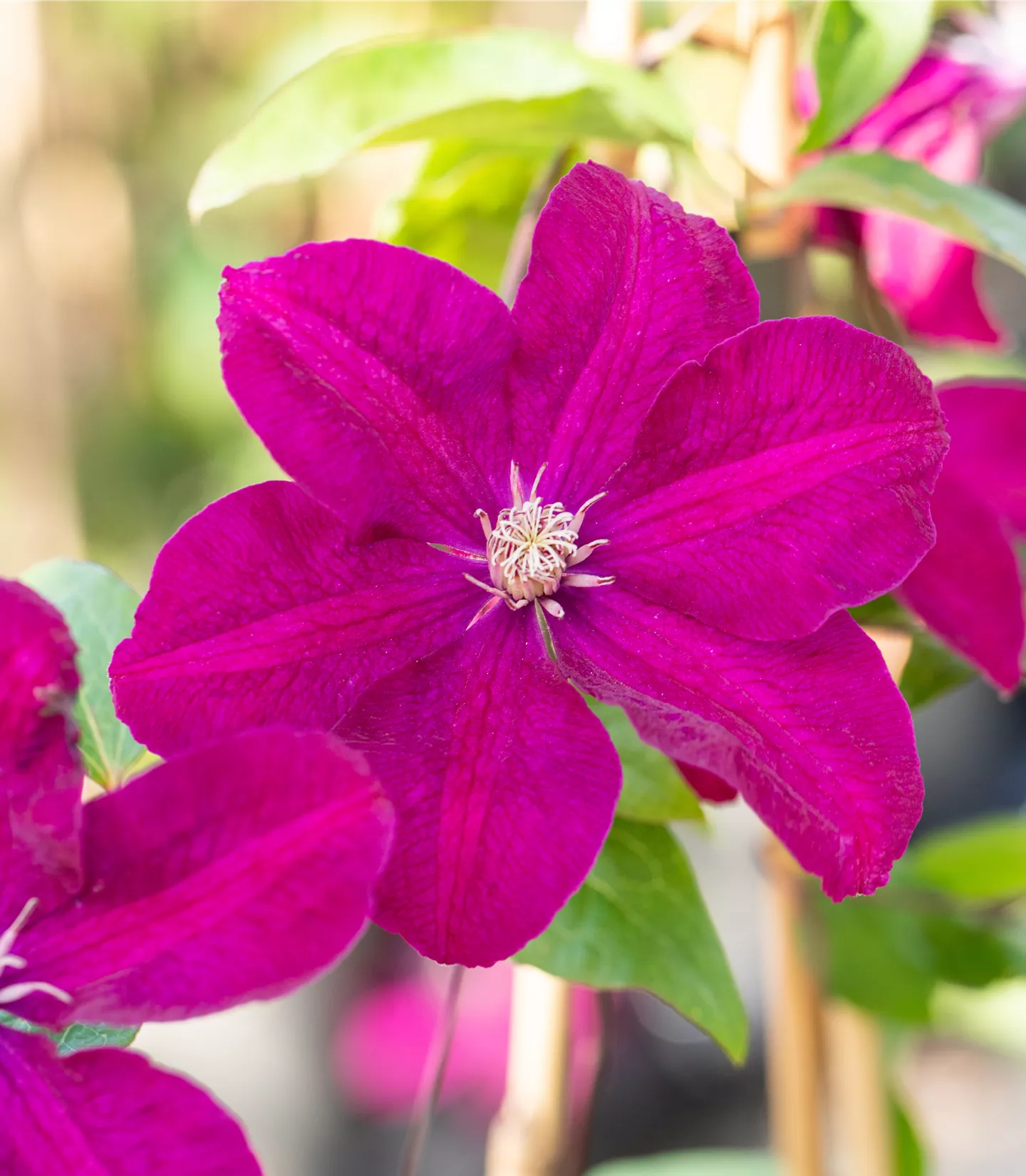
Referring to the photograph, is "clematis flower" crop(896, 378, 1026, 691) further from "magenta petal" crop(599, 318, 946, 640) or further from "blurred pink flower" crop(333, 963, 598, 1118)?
"blurred pink flower" crop(333, 963, 598, 1118)

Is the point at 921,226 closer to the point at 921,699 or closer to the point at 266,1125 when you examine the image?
the point at 921,699

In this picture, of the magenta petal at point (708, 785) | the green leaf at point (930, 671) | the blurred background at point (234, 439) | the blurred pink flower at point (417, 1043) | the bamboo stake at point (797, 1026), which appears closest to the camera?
the magenta petal at point (708, 785)

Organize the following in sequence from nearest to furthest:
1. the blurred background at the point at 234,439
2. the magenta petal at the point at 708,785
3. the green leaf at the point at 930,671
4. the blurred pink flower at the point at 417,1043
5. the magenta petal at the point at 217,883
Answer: the magenta petal at the point at 217,883
the magenta petal at the point at 708,785
the green leaf at the point at 930,671
the blurred pink flower at the point at 417,1043
the blurred background at the point at 234,439

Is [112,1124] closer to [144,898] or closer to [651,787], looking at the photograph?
[144,898]

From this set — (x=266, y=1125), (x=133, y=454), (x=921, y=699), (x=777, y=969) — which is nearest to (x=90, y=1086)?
(x=921, y=699)

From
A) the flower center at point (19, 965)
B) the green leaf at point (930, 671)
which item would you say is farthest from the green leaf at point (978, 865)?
the flower center at point (19, 965)

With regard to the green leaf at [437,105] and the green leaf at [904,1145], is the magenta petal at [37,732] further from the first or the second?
the green leaf at [904,1145]

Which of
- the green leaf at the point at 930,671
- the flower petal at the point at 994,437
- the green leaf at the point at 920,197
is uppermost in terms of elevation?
the green leaf at the point at 920,197
